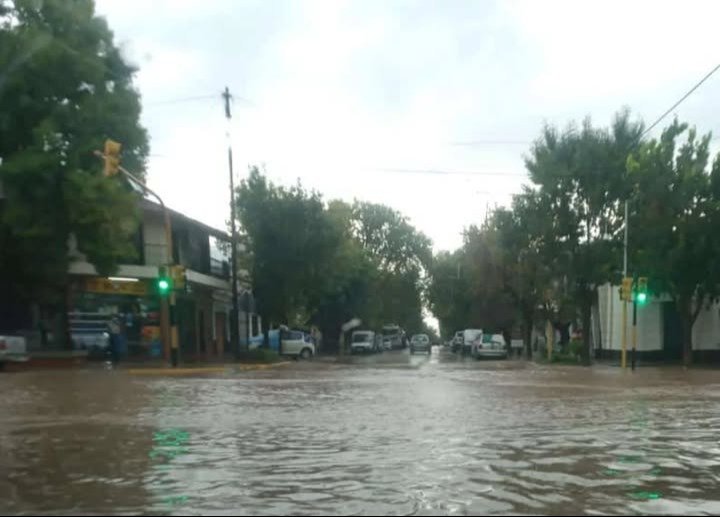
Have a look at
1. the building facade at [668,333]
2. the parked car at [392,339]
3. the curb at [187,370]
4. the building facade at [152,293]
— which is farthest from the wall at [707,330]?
the parked car at [392,339]

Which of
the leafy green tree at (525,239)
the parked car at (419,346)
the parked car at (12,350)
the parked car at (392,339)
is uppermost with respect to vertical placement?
the leafy green tree at (525,239)

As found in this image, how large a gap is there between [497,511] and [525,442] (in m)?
4.08

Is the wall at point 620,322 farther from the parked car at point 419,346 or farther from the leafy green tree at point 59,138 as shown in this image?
the leafy green tree at point 59,138

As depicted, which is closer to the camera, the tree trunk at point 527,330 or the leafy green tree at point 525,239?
the leafy green tree at point 525,239

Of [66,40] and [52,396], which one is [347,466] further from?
[66,40]

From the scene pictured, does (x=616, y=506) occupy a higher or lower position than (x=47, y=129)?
lower

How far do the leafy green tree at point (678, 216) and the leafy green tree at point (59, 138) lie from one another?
18.2 m

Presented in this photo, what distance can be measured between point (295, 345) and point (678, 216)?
2136cm

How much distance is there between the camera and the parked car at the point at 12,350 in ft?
91.2

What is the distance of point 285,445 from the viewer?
10594 mm

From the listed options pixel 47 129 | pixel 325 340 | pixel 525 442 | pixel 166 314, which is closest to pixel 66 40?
pixel 47 129

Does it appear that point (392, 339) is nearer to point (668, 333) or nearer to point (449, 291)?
point (449, 291)

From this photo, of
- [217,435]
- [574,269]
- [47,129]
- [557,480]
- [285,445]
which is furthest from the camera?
[574,269]

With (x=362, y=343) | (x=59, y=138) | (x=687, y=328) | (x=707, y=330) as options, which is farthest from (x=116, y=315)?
(x=362, y=343)
